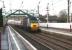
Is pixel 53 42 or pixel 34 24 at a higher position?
pixel 34 24

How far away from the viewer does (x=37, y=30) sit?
53.4m

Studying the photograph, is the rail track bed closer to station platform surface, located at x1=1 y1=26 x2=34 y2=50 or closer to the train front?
station platform surface, located at x1=1 y1=26 x2=34 y2=50

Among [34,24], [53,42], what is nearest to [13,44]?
[53,42]

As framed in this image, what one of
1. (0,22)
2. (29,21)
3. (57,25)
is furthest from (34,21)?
(0,22)

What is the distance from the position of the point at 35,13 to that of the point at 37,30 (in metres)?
34.7

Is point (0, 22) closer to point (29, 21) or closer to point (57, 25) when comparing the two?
point (29, 21)

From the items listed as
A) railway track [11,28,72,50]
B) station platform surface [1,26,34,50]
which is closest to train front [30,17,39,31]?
railway track [11,28,72,50]

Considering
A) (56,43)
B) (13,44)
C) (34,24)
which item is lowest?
(56,43)

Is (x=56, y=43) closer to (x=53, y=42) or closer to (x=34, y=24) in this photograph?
(x=53, y=42)

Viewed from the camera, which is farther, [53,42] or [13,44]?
[53,42]

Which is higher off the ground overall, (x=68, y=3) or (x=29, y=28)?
(x=68, y=3)

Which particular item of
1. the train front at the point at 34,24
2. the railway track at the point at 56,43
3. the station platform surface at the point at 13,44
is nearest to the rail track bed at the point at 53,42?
the railway track at the point at 56,43

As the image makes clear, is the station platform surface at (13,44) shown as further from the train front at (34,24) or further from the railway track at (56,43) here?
the train front at (34,24)

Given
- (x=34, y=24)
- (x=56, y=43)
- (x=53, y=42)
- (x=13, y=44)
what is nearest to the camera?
(x=13, y=44)
